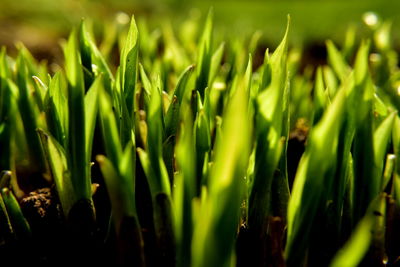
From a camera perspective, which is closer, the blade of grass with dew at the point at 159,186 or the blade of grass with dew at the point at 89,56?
the blade of grass with dew at the point at 159,186

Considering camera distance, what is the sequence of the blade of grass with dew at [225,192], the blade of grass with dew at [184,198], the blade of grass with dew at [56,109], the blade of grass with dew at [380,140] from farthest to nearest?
1. the blade of grass with dew at [56,109]
2. the blade of grass with dew at [380,140]
3. the blade of grass with dew at [184,198]
4. the blade of grass with dew at [225,192]

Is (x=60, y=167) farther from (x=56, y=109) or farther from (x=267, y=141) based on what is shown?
(x=267, y=141)

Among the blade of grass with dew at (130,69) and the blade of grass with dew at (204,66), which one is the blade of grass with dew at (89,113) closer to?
the blade of grass with dew at (130,69)

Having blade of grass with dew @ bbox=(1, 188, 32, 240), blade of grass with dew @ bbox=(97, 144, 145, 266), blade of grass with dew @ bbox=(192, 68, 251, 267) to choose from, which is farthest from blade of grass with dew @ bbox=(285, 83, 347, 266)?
blade of grass with dew @ bbox=(1, 188, 32, 240)

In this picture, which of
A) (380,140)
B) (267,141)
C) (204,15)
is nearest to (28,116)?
(267,141)

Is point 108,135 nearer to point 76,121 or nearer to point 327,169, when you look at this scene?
point 76,121

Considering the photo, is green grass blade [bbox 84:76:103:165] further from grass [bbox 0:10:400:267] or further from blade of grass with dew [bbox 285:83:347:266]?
blade of grass with dew [bbox 285:83:347:266]

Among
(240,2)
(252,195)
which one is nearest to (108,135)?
(252,195)

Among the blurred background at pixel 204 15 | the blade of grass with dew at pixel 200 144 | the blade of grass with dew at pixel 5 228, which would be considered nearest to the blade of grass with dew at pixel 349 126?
the blade of grass with dew at pixel 200 144
